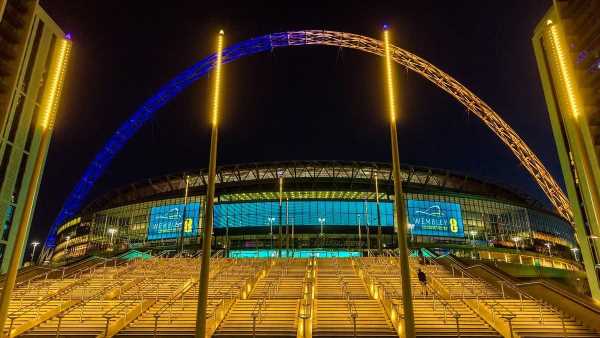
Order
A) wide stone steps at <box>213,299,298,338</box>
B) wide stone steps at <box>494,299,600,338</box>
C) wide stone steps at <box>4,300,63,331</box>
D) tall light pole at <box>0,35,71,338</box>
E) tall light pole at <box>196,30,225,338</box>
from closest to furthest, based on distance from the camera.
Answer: tall light pole at <box>196,30,225,338</box> < tall light pole at <box>0,35,71,338</box> < wide stone steps at <box>494,299,600,338</box> < wide stone steps at <box>213,299,298,338</box> < wide stone steps at <box>4,300,63,331</box>

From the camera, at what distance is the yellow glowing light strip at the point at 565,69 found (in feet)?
36.2

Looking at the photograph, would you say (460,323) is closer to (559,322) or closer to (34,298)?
(559,322)

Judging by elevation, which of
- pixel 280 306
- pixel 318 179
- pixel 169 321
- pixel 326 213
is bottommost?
pixel 169 321

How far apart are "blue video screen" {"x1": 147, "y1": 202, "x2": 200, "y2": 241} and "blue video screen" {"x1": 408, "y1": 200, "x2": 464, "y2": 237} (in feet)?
140

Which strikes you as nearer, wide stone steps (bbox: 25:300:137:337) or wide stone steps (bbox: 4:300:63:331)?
wide stone steps (bbox: 25:300:137:337)

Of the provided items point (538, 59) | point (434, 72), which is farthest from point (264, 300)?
point (434, 72)

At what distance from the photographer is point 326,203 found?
77.2 m

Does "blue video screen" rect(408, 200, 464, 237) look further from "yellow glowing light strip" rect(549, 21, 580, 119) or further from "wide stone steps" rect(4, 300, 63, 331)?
"yellow glowing light strip" rect(549, 21, 580, 119)

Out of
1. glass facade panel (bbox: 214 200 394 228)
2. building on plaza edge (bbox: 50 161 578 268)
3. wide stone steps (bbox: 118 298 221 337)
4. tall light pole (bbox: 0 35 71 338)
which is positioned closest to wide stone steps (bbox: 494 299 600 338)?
wide stone steps (bbox: 118 298 221 337)

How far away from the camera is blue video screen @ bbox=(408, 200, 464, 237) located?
76250 millimetres

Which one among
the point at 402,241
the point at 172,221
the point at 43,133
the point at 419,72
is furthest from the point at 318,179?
the point at 43,133

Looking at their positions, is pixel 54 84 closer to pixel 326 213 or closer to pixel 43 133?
pixel 43 133

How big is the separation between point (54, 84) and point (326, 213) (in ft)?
220

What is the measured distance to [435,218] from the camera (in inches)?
3063
